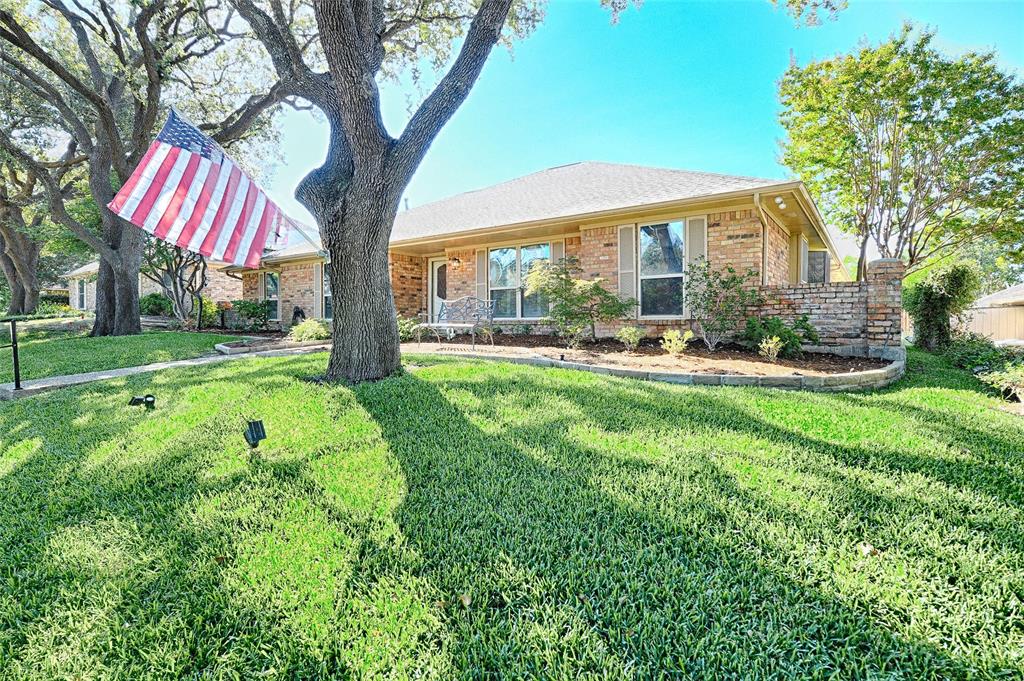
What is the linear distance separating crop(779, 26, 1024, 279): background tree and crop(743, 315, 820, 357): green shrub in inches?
310

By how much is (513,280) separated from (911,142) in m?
10.5

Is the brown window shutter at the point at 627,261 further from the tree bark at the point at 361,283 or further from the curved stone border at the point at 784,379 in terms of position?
the tree bark at the point at 361,283

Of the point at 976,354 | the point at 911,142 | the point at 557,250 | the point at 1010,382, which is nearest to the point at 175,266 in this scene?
the point at 557,250

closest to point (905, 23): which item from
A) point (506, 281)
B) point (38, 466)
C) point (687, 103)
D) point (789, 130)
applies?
point (789, 130)

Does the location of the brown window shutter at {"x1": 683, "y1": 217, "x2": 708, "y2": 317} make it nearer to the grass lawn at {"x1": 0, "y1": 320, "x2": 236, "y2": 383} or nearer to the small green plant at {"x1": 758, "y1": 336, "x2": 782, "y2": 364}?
the small green plant at {"x1": 758, "y1": 336, "x2": 782, "y2": 364}

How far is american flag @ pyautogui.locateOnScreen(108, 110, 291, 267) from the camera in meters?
4.09

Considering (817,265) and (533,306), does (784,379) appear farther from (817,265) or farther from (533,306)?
(817,265)

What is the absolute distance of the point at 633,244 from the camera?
8453 mm

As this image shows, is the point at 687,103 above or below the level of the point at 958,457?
above

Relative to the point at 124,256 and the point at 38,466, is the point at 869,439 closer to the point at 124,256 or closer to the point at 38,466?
the point at 38,466

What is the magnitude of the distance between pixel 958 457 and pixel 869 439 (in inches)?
16.7

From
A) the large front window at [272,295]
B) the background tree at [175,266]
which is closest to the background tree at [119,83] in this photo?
the background tree at [175,266]

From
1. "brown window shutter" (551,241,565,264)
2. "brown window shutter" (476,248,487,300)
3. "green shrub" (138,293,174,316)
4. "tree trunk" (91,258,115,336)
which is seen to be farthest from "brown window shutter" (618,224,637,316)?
"green shrub" (138,293,174,316)

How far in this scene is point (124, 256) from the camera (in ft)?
34.7
